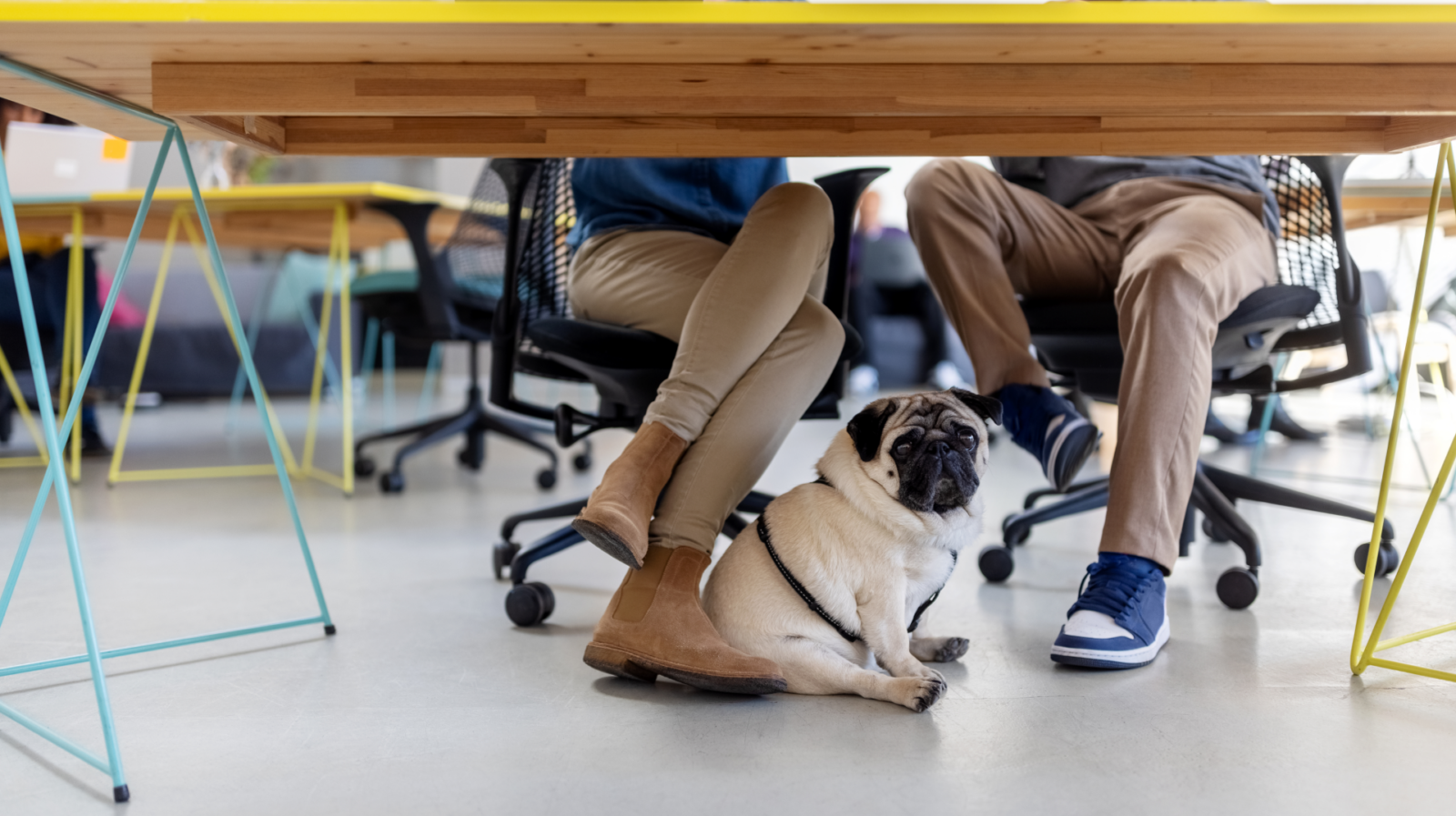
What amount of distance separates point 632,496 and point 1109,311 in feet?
3.21

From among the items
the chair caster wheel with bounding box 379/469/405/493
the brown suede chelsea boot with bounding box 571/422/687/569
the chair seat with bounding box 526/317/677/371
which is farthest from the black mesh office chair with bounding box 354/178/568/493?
the brown suede chelsea boot with bounding box 571/422/687/569

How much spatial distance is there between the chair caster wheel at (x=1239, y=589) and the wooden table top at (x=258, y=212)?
2.18 m

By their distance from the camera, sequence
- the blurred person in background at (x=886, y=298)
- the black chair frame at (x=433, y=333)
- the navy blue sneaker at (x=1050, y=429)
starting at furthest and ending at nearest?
the blurred person in background at (x=886, y=298) → the black chair frame at (x=433, y=333) → the navy blue sneaker at (x=1050, y=429)

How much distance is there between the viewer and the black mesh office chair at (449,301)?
3035 mm

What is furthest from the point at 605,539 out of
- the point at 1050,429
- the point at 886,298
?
the point at 886,298

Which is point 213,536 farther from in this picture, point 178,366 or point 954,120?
point 178,366

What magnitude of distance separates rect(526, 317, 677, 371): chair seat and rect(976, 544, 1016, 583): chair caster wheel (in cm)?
74

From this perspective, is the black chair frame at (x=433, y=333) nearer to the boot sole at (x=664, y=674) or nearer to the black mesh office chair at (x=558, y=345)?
the black mesh office chair at (x=558, y=345)

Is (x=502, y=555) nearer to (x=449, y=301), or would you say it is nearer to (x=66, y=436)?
(x=66, y=436)

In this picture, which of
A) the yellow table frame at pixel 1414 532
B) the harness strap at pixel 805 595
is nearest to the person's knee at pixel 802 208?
the harness strap at pixel 805 595

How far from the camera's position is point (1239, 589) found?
1.72 metres

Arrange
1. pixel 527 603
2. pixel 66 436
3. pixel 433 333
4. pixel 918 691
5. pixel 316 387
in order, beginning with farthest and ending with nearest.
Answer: pixel 316 387
pixel 433 333
pixel 527 603
pixel 918 691
pixel 66 436

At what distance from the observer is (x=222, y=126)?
1325 mm

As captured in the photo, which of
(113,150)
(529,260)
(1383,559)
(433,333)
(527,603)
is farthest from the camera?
(113,150)
